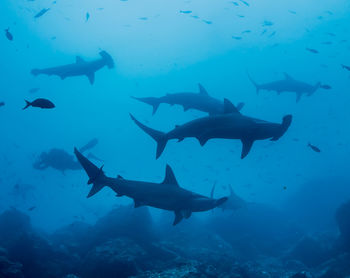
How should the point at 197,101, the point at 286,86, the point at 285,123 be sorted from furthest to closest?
1. the point at 286,86
2. the point at 197,101
3. the point at 285,123

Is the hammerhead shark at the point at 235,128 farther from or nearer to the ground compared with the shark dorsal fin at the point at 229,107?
nearer to the ground

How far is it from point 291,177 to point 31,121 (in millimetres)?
101521

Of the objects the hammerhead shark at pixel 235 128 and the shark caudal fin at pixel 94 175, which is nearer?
the hammerhead shark at pixel 235 128

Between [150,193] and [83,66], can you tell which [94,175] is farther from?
[83,66]

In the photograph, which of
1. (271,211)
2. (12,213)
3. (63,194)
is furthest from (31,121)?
(271,211)

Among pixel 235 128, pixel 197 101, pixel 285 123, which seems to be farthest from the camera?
pixel 197 101

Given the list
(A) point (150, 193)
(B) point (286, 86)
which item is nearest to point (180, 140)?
(A) point (150, 193)

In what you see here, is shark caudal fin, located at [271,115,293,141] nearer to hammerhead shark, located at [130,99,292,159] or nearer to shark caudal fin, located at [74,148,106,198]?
hammerhead shark, located at [130,99,292,159]

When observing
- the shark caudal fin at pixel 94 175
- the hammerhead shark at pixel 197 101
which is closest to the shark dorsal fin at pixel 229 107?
the shark caudal fin at pixel 94 175

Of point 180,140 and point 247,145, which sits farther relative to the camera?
point 180,140

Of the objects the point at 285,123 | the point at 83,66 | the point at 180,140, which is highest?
the point at 285,123

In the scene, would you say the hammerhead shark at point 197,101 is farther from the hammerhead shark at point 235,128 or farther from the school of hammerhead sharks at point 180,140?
the hammerhead shark at point 235,128

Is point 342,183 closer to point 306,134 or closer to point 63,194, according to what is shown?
point 306,134

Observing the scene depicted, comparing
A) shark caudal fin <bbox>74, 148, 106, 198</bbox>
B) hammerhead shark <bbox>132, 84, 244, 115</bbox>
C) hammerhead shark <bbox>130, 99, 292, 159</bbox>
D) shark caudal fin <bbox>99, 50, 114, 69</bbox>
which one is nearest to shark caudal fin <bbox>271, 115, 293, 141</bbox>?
hammerhead shark <bbox>130, 99, 292, 159</bbox>
